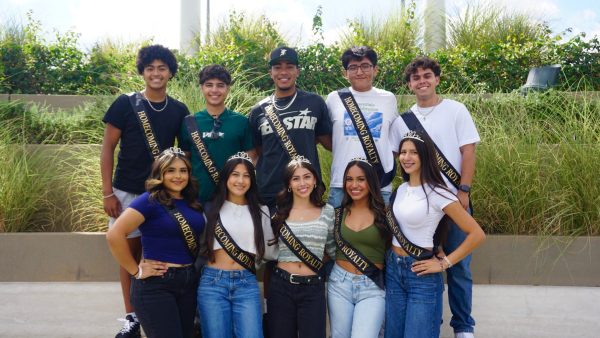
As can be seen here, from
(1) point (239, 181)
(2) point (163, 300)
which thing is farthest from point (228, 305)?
(1) point (239, 181)

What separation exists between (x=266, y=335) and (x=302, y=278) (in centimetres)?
54

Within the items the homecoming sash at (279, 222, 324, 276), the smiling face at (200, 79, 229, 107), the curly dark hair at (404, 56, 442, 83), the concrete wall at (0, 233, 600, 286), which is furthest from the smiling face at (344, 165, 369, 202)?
the concrete wall at (0, 233, 600, 286)

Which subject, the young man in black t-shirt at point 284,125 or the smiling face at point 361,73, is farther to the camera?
the smiling face at point 361,73

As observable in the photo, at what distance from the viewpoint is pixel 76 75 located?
33.0ft

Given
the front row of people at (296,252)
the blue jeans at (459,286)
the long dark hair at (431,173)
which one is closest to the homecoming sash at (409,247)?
the front row of people at (296,252)

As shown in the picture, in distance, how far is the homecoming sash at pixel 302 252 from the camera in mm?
3939

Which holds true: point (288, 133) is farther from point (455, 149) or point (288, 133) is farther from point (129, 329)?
point (129, 329)

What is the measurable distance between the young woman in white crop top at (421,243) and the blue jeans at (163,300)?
3.94ft

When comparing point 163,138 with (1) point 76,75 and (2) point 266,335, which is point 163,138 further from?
(1) point 76,75

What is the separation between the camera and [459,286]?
168 inches

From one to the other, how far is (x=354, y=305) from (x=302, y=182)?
80cm

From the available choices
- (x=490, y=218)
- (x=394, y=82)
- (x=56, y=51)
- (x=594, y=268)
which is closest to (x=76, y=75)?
(x=56, y=51)

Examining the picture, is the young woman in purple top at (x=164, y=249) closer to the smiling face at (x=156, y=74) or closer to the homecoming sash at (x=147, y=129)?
the homecoming sash at (x=147, y=129)

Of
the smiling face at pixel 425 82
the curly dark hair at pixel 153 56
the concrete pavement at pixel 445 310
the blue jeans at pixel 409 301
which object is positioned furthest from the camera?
the concrete pavement at pixel 445 310
